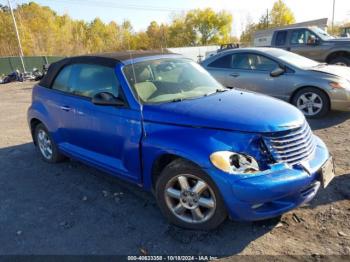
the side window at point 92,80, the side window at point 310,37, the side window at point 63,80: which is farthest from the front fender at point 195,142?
the side window at point 310,37

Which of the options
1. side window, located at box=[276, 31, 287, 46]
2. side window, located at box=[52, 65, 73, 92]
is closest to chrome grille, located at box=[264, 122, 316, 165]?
side window, located at box=[52, 65, 73, 92]

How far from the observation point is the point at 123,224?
3.59 metres

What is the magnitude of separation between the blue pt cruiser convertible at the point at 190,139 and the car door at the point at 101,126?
0.04ft

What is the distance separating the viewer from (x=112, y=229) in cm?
351

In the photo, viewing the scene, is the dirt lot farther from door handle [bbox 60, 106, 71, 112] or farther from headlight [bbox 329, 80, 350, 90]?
headlight [bbox 329, 80, 350, 90]

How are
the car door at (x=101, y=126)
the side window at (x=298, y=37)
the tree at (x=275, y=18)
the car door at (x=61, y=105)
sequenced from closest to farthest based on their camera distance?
1. the car door at (x=101, y=126)
2. the car door at (x=61, y=105)
3. the side window at (x=298, y=37)
4. the tree at (x=275, y=18)

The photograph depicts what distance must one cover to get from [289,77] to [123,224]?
5.36 m

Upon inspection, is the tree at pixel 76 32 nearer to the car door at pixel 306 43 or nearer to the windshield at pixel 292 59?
the car door at pixel 306 43

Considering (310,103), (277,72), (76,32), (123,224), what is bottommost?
(123,224)

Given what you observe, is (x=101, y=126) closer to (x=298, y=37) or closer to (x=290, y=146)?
(x=290, y=146)

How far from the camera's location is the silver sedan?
278 inches

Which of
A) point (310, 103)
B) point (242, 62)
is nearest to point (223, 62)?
point (242, 62)

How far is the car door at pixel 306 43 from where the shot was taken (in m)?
12.6

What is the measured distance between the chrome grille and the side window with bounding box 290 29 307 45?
35.4 ft
